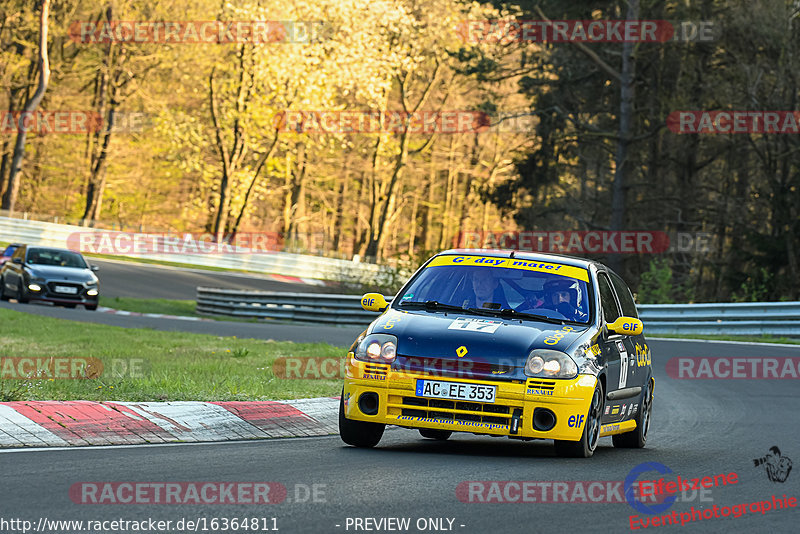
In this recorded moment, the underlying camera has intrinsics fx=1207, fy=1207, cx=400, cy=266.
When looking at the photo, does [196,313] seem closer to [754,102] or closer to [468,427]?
[754,102]

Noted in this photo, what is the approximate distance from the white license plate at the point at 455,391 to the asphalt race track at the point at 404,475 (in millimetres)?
451

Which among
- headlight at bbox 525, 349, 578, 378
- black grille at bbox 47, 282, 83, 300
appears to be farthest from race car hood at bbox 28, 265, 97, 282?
headlight at bbox 525, 349, 578, 378

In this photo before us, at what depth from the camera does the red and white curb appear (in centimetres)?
859

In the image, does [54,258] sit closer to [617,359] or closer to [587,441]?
[617,359]

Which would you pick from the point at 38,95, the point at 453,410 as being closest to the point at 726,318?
the point at 453,410

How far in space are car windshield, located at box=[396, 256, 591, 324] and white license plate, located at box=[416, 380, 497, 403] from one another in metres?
0.99

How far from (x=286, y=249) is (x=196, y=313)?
16.7m

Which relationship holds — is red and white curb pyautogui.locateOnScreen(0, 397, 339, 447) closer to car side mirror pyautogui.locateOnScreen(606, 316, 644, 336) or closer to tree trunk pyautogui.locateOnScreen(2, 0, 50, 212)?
car side mirror pyautogui.locateOnScreen(606, 316, 644, 336)

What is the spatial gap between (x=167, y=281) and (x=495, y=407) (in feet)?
115

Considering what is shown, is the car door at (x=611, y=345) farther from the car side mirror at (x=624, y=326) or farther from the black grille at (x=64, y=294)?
the black grille at (x=64, y=294)

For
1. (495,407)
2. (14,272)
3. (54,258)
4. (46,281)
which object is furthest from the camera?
(54,258)


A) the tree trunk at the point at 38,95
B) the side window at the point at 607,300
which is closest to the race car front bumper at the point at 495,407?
the side window at the point at 607,300

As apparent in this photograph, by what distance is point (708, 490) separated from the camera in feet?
24.8

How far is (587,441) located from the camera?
8914mm
